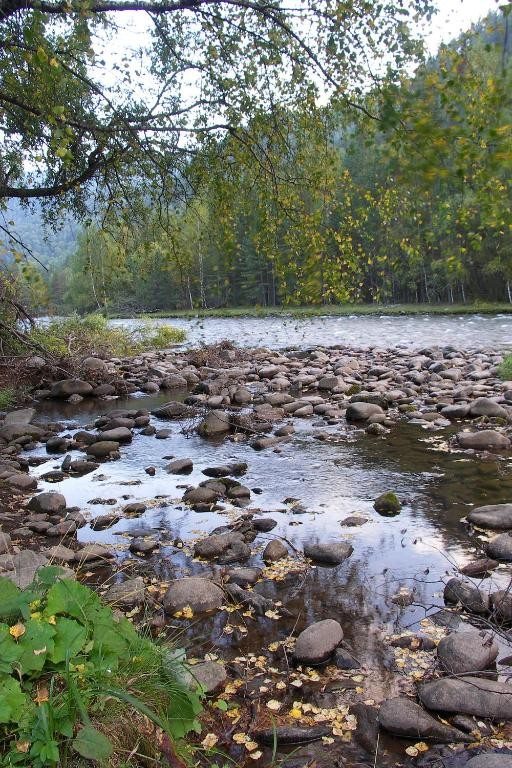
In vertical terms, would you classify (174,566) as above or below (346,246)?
below

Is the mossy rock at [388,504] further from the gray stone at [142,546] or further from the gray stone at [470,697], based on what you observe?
the gray stone at [470,697]

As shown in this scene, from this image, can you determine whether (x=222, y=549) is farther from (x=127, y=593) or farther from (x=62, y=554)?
(x=62, y=554)

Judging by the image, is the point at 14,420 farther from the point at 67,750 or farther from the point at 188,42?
the point at 67,750

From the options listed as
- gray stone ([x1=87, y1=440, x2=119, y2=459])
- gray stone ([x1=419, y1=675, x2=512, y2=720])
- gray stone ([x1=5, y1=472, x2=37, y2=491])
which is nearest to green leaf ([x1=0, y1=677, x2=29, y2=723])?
gray stone ([x1=419, y1=675, x2=512, y2=720])

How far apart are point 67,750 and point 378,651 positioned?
7.04 feet

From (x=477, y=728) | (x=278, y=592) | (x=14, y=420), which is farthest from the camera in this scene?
(x=14, y=420)

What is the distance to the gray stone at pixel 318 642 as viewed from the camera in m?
3.39

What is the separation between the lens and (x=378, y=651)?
348 cm

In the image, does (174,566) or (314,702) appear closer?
(314,702)

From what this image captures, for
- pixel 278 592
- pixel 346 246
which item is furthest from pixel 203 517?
pixel 346 246

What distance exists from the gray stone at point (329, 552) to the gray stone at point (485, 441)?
3672 millimetres

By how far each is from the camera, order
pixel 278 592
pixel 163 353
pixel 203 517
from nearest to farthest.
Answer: pixel 278 592
pixel 203 517
pixel 163 353

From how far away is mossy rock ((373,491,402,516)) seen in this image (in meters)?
5.76

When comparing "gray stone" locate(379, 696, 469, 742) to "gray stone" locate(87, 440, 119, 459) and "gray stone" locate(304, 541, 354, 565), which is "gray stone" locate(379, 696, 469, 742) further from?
"gray stone" locate(87, 440, 119, 459)
